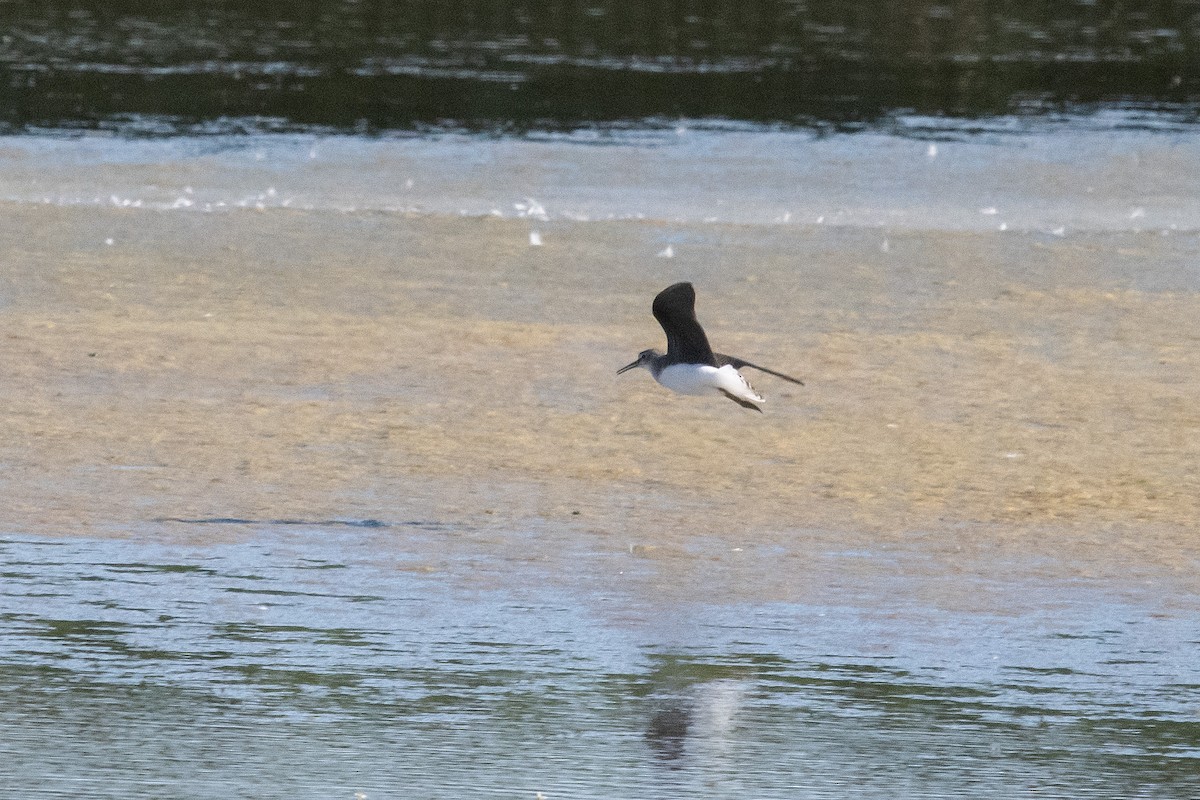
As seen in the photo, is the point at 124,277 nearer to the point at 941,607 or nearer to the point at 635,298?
the point at 635,298

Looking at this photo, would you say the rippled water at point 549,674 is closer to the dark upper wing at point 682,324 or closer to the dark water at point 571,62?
the dark upper wing at point 682,324

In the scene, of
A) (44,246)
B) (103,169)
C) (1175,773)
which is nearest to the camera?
(1175,773)

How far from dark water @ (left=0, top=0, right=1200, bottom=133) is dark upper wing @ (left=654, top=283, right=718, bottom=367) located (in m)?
10.1

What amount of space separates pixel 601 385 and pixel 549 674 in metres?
4.06

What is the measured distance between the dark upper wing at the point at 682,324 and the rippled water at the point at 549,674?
983 millimetres

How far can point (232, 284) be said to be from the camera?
40.4 feet

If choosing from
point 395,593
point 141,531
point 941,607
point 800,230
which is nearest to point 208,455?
point 141,531

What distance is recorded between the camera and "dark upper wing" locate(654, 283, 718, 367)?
816 cm

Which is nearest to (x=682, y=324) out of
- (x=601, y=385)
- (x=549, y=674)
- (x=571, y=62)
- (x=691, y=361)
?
(x=691, y=361)

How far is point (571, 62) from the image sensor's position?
23.2 meters

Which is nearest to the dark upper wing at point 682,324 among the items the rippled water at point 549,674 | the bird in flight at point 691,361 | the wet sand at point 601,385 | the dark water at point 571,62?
the bird in flight at point 691,361

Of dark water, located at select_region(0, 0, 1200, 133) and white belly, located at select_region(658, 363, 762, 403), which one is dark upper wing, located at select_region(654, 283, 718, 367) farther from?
dark water, located at select_region(0, 0, 1200, 133)

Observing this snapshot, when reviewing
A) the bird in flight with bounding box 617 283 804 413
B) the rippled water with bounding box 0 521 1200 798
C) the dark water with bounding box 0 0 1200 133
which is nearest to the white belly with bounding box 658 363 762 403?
the bird in flight with bounding box 617 283 804 413

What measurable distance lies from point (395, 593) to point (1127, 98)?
597 inches
